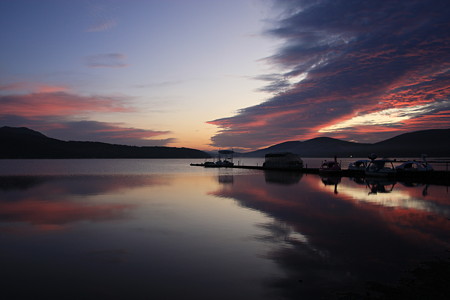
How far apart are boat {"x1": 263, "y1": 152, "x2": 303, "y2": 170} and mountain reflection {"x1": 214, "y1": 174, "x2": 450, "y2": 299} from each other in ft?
186

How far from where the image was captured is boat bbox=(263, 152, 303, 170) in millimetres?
84312

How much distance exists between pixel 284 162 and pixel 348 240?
73492mm

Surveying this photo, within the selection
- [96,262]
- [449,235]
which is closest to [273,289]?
[96,262]

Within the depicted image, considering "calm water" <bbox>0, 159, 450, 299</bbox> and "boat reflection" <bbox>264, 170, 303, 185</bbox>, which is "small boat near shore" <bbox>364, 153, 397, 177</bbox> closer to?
"boat reflection" <bbox>264, 170, 303, 185</bbox>

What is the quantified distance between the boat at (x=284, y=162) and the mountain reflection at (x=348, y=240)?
5665 centimetres

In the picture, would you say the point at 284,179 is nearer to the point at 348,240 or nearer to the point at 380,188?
the point at 380,188

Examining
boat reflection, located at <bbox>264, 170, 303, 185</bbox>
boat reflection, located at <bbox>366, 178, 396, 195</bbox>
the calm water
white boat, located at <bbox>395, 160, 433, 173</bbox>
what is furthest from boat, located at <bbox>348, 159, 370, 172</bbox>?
the calm water

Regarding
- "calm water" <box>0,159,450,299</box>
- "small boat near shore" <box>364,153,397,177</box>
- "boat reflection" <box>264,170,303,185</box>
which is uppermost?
"small boat near shore" <box>364,153,397,177</box>

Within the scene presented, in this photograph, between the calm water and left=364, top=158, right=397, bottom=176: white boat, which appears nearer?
the calm water

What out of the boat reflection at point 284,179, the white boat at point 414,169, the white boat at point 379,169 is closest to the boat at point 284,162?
the boat reflection at point 284,179

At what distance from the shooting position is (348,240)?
48.4ft

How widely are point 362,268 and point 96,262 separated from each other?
30.2 feet

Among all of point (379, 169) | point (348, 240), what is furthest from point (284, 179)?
point (348, 240)

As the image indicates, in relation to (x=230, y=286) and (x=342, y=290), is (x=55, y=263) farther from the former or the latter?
(x=342, y=290)
